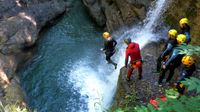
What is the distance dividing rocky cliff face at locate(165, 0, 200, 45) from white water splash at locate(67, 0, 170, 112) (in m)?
1.08

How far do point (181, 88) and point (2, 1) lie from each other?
49.2 feet

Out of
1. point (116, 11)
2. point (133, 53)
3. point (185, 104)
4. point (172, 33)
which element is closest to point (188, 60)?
point (172, 33)

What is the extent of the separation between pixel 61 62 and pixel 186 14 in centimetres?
777

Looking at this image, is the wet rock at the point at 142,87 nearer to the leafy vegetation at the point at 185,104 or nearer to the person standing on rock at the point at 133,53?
the person standing on rock at the point at 133,53

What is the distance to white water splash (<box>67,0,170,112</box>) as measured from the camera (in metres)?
16.1

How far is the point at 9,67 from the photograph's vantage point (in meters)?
16.2

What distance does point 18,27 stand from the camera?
19.1m

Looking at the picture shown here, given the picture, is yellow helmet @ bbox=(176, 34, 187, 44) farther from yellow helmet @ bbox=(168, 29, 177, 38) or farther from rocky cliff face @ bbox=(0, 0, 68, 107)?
rocky cliff face @ bbox=(0, 0, 68, 107)

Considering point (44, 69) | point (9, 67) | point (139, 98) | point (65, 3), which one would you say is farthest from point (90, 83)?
point (65, 3)

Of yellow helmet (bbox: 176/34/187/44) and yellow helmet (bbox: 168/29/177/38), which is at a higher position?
yellow helmet (bbox: 168/29/177/38)

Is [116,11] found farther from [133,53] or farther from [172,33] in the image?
[172,33]

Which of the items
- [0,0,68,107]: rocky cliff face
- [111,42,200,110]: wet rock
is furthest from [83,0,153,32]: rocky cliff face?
[111,42,200,110]: wet rock

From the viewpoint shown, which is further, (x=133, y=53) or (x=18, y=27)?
(x=18, y=27)

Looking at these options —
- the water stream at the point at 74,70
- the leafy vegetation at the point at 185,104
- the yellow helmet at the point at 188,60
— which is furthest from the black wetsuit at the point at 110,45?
the leafy vegetation at the point at 185,104
